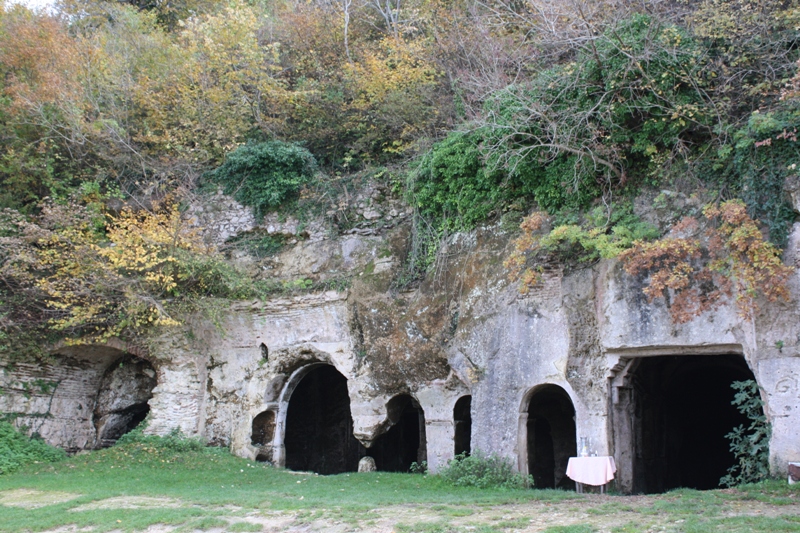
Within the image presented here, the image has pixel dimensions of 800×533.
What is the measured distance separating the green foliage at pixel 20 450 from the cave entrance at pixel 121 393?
6.05ft

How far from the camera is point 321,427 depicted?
20.1 m

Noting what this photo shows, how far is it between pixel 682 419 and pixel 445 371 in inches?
279

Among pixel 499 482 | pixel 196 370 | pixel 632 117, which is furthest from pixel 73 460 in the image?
pixel 632 117

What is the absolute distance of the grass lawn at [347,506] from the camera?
902cm

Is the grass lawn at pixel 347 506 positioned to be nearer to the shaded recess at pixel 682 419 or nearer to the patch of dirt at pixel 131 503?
the patch of dirt at pixel 131 503

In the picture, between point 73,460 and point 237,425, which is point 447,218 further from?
point 73,460

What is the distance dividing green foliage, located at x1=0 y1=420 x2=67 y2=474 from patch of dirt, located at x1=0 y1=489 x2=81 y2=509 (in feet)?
8.51

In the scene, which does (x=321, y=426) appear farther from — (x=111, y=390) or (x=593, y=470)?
(x=593, y=470)

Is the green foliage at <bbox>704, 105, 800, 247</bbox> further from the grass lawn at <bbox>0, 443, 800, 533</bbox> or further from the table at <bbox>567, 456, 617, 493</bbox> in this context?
the table at <bbox>567, 456, 617, 493</bbox>

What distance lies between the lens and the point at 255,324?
1684 cm

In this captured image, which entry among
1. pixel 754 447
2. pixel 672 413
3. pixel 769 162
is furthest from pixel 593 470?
pixel 672 413

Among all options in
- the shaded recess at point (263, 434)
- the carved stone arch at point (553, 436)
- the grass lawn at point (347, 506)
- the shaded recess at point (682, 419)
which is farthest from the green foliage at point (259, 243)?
the shaded recess at point (682, 419)

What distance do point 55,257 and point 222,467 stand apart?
577 cm

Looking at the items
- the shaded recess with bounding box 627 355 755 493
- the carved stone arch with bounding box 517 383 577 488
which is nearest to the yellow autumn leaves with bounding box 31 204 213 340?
the carved stone arch with bounding box 517 383 577 488
